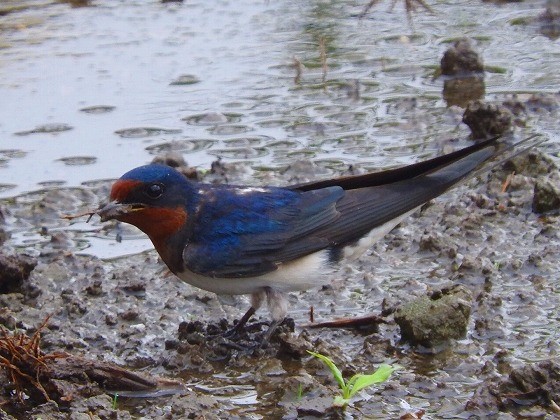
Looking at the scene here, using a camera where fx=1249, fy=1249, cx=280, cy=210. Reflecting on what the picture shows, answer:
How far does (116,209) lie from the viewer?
4.51 m

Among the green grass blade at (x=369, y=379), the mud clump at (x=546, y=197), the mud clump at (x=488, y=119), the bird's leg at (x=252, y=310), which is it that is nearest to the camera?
the green grass blade at (x=369, y=379)

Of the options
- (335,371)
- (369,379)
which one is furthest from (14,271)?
(369,379)

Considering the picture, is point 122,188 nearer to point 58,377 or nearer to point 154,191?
point 154,191

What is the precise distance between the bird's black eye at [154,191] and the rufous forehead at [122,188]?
57 millimetres

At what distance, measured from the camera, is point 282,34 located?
902 centimetres

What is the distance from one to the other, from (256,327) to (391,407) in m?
0.97

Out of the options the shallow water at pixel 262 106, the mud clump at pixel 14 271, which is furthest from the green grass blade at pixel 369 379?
the mud clump at pixel 14 271

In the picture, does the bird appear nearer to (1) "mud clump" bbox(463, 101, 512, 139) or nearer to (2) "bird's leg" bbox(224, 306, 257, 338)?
(2) "bird's leg" bbox(224, 306, 257, 338)

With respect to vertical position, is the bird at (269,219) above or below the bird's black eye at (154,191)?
below

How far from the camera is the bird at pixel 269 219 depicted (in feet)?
15.0

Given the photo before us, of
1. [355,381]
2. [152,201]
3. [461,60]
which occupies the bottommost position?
[355,381]

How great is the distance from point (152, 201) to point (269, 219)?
483 mm

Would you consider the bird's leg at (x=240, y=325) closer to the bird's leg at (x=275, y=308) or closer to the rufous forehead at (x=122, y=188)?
the bird's leg at (x=275, y=308)

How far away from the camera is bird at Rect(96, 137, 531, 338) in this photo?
4.58 meters
